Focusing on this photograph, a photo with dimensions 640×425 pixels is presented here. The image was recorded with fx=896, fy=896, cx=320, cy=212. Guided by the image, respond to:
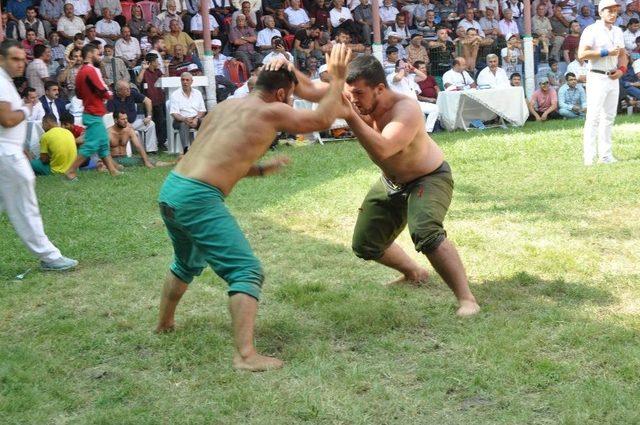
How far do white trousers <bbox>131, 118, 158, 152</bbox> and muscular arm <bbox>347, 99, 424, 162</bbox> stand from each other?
989 centimetres

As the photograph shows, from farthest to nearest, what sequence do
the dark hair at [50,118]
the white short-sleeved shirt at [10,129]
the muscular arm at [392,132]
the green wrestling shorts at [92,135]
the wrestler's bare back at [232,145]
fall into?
the dark hair at [50,118]
the green wrestling shorts at [92,135]
the white short-sleeved shirt at [10,129]
the muscular arm at [392,132]
the wrestler's bare back at [232,145]

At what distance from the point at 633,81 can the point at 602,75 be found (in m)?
9.59

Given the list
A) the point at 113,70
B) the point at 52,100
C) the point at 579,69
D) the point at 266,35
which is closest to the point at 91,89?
the point at 52,100

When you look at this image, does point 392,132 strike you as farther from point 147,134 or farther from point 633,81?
point 633,81

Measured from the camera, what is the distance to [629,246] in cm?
674

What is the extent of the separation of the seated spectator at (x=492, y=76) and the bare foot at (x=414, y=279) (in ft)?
40.1

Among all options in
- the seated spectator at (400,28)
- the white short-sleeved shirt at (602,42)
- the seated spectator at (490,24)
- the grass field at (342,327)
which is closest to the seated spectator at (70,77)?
the grass field at (342,327)

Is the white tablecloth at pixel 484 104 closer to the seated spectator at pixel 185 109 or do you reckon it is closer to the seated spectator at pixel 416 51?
the seated spectator at pixel 416 51

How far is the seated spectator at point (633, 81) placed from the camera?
18.8 metres

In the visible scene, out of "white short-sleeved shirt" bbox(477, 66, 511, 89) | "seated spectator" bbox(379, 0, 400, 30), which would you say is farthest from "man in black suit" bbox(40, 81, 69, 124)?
"seated spectator" bbox(379, 0, 400, 30)

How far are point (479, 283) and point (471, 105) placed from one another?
1131 centimetres

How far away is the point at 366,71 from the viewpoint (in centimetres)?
548

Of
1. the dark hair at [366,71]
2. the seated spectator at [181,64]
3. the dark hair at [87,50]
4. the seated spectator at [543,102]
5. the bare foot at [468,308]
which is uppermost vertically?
the dark hair at [366,71]

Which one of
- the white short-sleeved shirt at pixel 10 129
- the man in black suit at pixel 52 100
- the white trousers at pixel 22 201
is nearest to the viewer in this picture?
the white short-sleeved shirt at pixel 10 129
